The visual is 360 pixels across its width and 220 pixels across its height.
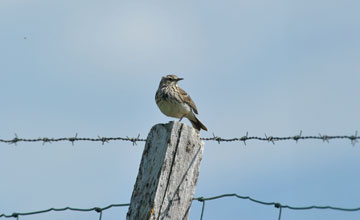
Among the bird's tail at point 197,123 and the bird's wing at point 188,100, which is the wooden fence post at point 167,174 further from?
the bird's tail at point 197,123

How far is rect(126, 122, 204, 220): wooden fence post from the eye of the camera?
17.0ft

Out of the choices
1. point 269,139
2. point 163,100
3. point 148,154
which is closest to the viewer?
point 148,154

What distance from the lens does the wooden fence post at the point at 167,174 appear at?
17.0 feet

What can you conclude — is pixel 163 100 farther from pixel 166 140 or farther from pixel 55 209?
pixel 166 140

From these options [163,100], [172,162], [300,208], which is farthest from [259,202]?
[163,100]

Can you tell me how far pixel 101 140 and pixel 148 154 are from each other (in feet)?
8.05

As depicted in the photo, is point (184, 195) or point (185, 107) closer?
point (184, 195)

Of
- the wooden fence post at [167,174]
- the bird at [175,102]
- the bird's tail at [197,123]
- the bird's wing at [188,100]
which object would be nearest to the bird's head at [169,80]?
the bird at [175,102]

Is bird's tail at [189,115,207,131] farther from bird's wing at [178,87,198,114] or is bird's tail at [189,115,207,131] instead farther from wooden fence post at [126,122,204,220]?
wooden fence post at [126,122,204,220]

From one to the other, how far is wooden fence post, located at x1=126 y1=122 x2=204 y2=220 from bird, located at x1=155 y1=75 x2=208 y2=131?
5722mm

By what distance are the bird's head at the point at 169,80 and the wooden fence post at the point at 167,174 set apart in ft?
21.5

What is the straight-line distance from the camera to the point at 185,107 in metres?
11.3

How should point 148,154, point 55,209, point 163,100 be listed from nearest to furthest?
point 148,154, point 55,209, point 163,100

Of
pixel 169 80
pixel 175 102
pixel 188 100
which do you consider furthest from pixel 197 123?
pixel 169 80
